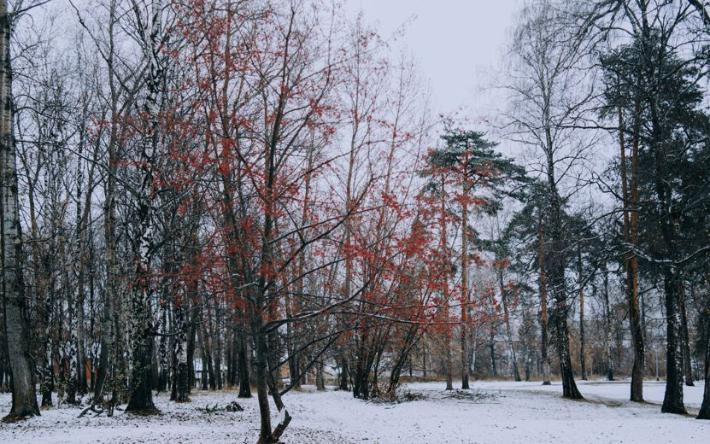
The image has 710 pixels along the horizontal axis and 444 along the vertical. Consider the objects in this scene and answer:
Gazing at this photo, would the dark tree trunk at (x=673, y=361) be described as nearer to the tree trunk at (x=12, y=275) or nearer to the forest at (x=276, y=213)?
the forest at (x=276, y=213)

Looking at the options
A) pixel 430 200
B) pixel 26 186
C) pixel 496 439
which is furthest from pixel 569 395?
pixel 26 186

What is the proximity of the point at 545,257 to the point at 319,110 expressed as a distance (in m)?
9.81

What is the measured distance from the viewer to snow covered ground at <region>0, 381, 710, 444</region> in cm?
880

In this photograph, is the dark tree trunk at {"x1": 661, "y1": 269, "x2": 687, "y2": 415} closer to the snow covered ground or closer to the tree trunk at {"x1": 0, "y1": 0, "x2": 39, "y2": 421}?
the snow covered ground

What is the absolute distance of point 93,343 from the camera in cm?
2155

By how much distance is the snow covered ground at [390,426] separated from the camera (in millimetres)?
8805

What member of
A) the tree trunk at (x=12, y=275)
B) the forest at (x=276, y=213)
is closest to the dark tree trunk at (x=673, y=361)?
the forest at (x=276, y=213)

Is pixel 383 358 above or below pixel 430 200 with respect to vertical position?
below

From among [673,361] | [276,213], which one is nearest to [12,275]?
[276,213]

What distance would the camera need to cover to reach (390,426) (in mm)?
12203

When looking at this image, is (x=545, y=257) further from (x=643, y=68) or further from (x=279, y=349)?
(x=279, y=349)

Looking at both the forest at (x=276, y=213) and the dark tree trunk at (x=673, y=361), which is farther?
the dark tree trunk at (x=673, y=361)

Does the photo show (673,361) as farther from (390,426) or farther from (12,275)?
(12,275)

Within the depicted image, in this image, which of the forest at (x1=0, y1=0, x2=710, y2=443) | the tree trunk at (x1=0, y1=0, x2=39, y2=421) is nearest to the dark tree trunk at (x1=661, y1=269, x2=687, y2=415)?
the forest at (x1=0, y1=0, x2=710, y2=443)
